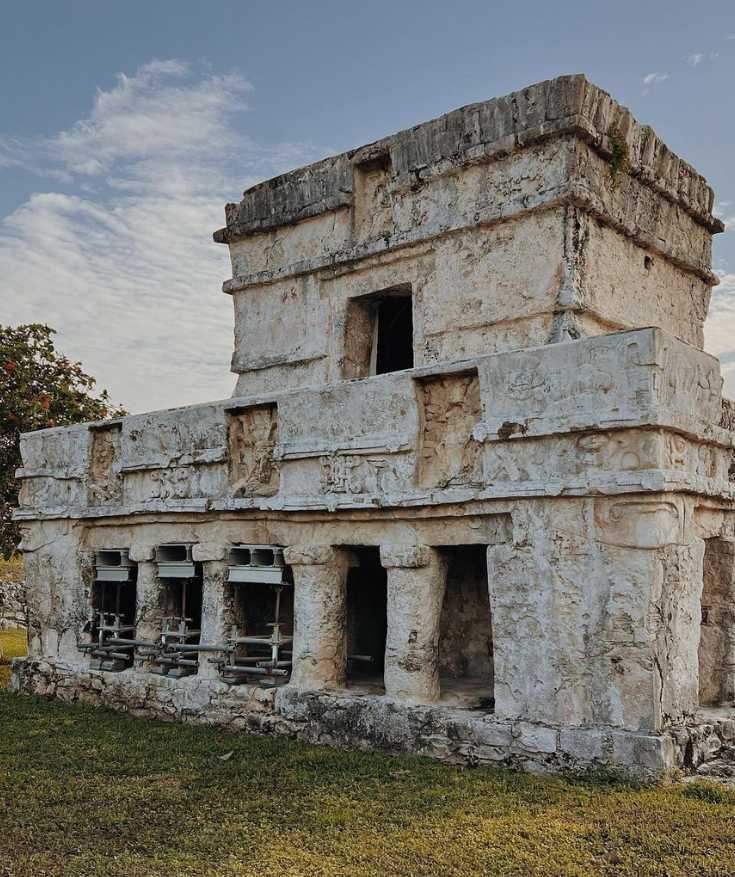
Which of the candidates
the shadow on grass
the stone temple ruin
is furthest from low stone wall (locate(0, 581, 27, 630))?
the shadow on grass

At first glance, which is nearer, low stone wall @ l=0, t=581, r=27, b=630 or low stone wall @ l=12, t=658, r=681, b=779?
low stone wall @ l=12, t=658, r=681, b=779

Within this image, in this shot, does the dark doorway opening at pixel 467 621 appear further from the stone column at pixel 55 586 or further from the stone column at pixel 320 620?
the stone column at pixel 55 586

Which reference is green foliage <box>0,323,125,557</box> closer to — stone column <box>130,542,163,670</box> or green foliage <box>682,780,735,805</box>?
stone column <box>130,542,163,670</box>

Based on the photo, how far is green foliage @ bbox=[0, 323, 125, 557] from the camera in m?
14.5

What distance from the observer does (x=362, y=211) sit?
1074 cm

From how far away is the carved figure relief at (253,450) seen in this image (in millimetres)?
9086

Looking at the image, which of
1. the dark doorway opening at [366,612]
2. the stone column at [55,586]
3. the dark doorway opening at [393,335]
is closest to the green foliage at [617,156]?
the dark doorway opening at [393,335]

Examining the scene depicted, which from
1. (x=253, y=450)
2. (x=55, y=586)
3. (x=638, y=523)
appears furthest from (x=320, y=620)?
(x=55, y=586)

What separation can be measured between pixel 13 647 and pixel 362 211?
40.1 ft

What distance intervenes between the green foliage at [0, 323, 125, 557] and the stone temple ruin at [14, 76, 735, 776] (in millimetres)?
3233

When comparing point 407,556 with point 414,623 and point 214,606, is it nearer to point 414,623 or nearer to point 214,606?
point 414,623

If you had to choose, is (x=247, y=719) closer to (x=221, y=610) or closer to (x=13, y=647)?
(x=221, y=610)

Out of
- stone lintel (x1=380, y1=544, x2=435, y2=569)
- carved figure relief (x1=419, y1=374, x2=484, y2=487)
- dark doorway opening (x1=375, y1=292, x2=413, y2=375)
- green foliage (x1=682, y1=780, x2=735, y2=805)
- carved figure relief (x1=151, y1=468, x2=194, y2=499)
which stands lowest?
green foliage (x1=682, y1=780, x2=735, y2=805)

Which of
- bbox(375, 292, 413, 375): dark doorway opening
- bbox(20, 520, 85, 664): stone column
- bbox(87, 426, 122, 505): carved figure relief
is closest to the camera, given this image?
bbox(87, 426, 122, 505): carved figure relief
